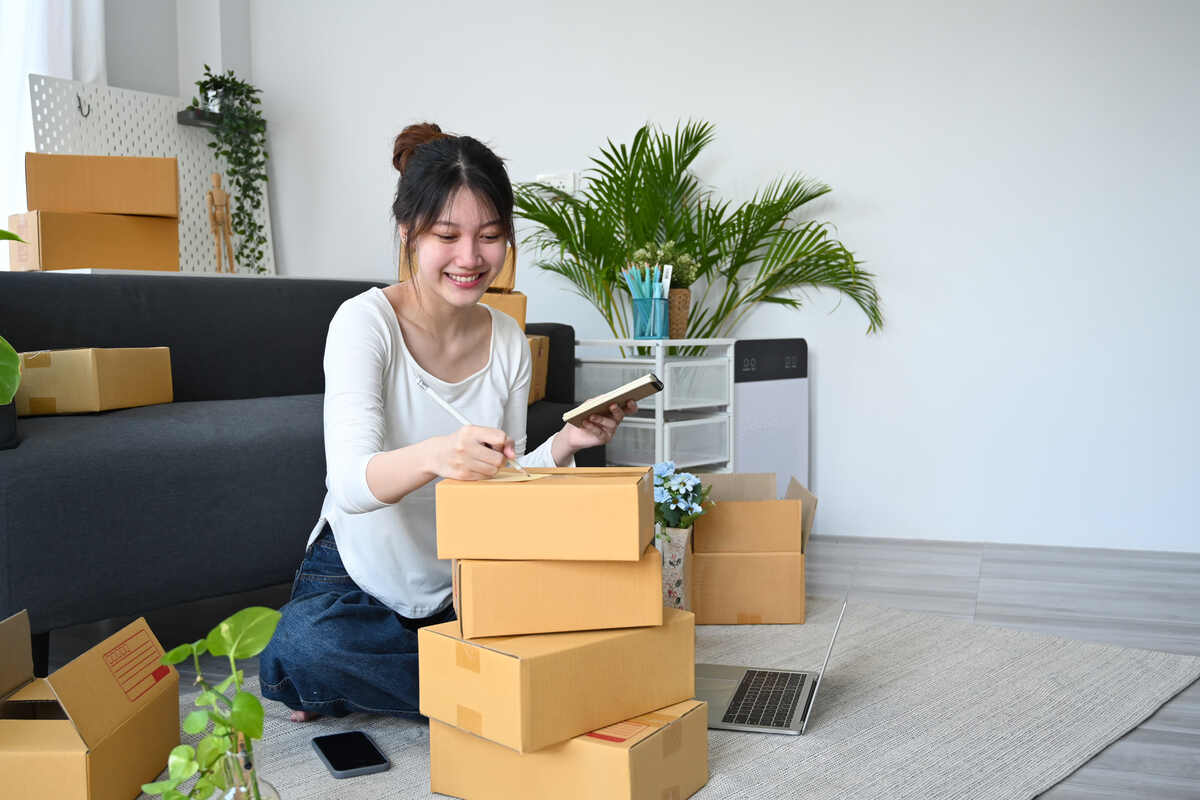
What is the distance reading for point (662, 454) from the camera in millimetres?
3000

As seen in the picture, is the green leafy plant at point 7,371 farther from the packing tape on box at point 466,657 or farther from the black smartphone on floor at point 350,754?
the black smartphone on floor at point 350,754

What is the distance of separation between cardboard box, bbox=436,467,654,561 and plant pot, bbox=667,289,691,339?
198cm

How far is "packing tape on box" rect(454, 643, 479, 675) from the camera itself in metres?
1.33

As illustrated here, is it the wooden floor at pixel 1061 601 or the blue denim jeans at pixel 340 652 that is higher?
the blue denim jeans at pixel 340 652

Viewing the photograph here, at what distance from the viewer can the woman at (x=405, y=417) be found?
5.06 feet

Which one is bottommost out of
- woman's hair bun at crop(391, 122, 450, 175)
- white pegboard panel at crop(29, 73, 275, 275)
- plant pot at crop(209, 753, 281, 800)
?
plant pot at crop(209, 753, 281, 800)

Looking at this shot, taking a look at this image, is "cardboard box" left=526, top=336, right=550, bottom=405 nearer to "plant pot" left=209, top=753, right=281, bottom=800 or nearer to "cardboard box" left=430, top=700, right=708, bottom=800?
"cardboard box" left=430, top=700, right=708, bottom=800

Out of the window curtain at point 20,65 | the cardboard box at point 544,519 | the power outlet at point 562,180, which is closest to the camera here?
the cardboard box at point 544,519

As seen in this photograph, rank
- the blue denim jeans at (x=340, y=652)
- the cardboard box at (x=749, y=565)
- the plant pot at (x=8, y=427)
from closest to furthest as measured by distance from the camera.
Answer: the blue denim jeans at (x=340, y=652)
the plant pot at (x=8, y=427)
the cardboard box at (x=749, y=565)

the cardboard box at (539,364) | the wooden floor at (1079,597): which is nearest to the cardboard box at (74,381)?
the cardboard box at (539,364)

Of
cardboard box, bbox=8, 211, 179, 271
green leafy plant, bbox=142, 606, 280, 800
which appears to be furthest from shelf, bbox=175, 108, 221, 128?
green leafy plant, bbox=142, 606, 280, 800

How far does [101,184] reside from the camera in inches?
104

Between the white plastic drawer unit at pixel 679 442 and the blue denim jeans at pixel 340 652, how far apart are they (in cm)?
142

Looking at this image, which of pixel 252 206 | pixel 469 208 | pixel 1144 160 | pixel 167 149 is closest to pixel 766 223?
pixel 1144 160
